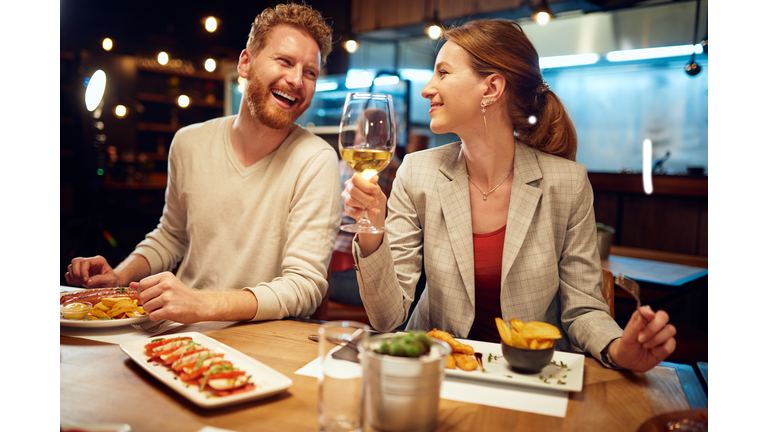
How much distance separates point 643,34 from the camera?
6230 millimetres

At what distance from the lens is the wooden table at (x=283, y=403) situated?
0.78m

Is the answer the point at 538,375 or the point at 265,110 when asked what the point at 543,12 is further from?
the point at 538,375

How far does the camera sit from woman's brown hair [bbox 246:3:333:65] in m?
1.76

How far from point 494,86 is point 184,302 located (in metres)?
1.04

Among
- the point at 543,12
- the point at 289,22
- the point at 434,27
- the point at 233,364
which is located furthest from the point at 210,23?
the point at 233,364

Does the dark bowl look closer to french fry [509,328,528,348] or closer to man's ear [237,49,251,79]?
french fry [509,328,528,348]

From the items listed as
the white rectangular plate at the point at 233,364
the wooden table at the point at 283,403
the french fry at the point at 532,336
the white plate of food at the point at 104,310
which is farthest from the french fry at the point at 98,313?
the french fry at the point at 532,336

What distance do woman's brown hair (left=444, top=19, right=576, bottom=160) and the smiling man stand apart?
1.77 ft

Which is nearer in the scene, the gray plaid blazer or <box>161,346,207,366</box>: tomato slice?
<box>161,346,207,366</box>: tomato slice

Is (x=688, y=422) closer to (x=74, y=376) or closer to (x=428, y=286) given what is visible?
(x=428, y=286)

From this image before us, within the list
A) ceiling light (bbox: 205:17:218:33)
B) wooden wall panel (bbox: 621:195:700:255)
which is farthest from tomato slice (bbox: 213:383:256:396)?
wooden wall panel (bbox: 621:195:700:255)

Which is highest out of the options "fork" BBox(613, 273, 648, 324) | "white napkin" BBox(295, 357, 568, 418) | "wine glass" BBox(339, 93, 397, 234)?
"wine glass" BBox(339, 93, 397, 234)

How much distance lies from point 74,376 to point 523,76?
54.3 inches
